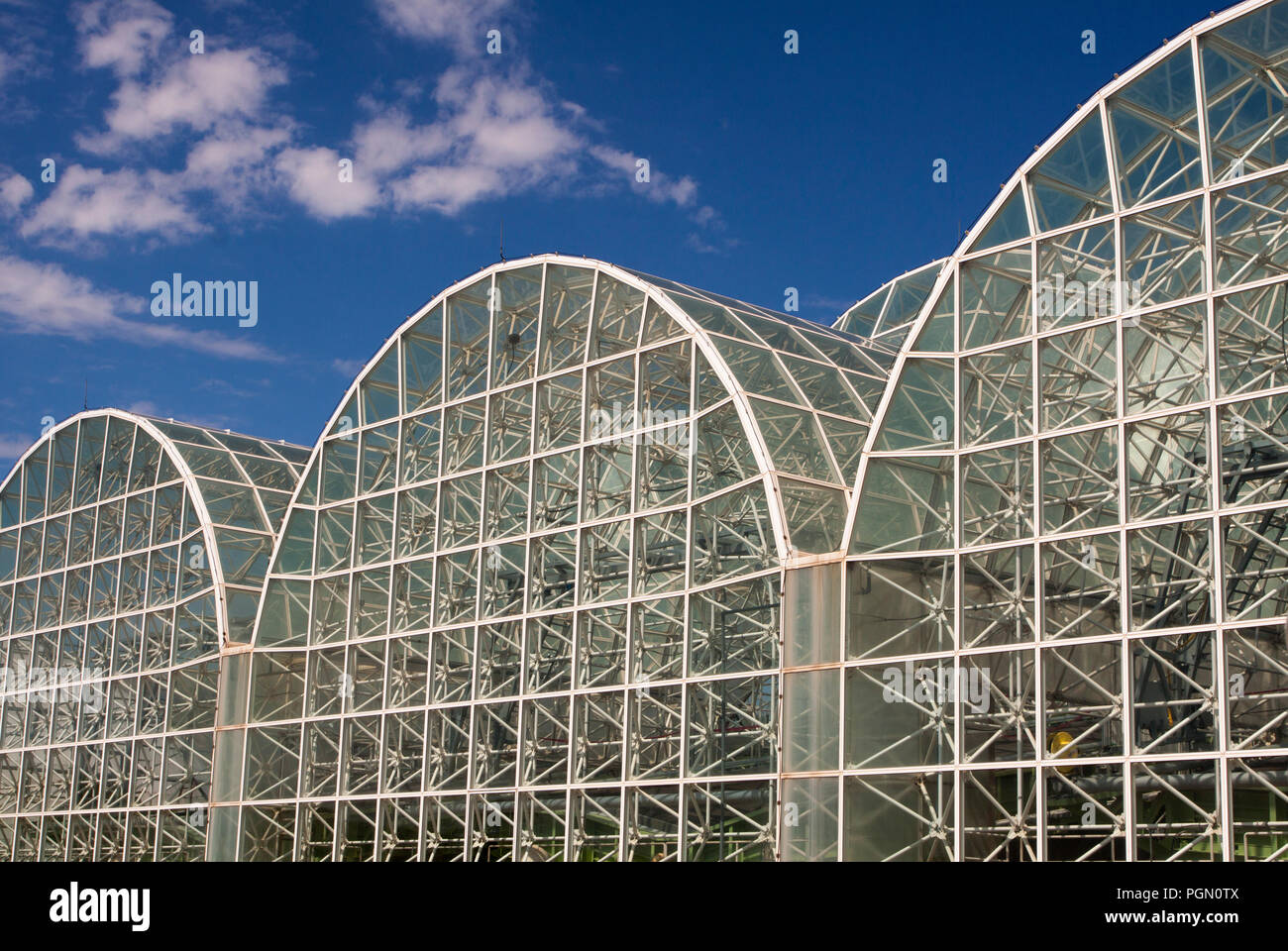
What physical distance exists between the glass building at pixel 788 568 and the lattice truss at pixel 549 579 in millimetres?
119

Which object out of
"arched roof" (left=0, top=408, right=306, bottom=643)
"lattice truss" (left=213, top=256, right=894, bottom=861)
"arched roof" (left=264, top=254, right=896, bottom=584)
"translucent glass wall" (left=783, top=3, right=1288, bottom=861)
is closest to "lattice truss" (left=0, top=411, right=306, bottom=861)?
"arched roof" (left=0, top=408, right=306, bottom=643)

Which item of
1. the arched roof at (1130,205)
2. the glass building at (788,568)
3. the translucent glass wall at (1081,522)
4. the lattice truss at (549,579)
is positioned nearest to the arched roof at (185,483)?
the glass building at (788,568)

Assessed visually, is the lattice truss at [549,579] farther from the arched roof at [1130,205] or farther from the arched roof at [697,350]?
the arched roof at [1130,205]

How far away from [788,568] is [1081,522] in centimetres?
587

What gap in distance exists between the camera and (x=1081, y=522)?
98.1 feet

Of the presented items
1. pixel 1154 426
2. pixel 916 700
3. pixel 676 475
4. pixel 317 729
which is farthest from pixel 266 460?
pixel 1154 426

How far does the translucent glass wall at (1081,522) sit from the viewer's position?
2598cm

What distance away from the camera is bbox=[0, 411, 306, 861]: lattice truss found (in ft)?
152

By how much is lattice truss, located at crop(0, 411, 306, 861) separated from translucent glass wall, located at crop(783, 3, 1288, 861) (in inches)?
910

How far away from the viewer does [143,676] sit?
4778 cm

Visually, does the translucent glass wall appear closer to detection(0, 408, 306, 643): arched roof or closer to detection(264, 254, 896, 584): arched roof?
detection(264, 254, 896, 584): arched roof

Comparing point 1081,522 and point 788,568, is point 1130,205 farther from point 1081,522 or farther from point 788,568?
point 788,568

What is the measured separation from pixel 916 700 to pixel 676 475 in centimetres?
1048
